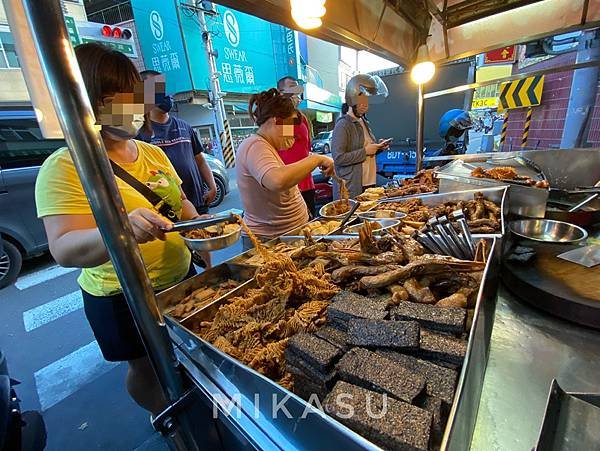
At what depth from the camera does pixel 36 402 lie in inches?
96.6

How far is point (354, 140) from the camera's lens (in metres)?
3.86

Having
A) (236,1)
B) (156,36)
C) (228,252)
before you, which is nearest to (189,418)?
(236,1)

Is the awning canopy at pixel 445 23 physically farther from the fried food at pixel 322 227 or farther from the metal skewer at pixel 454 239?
the metal skewer at pixel 454 239

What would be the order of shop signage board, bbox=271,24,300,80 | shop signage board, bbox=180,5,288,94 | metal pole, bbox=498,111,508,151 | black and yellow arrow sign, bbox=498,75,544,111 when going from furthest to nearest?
shop signage board, bbox=271,24,300,80, shop signage board, bbox=180,5,288,94, metal pole, bbox=498,111,508,151, black and yellow arrow sign, bbox=498,75,544,111

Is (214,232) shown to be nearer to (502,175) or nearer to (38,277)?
(502,175)

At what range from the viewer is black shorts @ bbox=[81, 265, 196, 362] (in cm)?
151

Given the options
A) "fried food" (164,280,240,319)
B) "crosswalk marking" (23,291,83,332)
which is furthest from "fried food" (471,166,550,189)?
"crosswalk marking" (23,291,83,332)

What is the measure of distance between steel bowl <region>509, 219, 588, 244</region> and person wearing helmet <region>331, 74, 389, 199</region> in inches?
80.9

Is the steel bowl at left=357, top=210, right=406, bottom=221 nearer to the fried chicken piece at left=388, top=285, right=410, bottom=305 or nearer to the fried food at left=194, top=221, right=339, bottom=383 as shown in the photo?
the fried food at left=194, top=221, right=339, bottom=383

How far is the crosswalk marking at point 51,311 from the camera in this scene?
11.6 feet

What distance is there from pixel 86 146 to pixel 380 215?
6.27 feet

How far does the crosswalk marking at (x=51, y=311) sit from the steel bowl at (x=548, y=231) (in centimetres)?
490

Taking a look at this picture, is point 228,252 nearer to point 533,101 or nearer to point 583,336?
point 583,336

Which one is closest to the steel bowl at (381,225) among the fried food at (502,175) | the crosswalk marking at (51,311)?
the fried food at (502,175)
